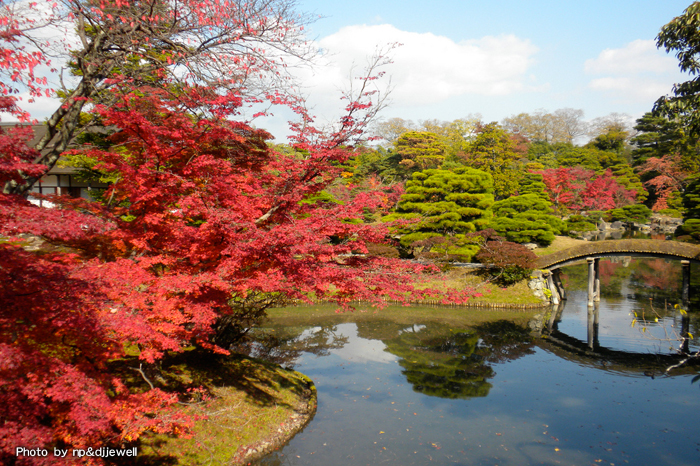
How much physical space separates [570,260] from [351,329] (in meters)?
10.4

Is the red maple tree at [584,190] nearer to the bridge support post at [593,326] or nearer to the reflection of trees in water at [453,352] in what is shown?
the bridge support post at [593,326]

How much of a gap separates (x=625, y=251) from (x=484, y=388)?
11.0 meters

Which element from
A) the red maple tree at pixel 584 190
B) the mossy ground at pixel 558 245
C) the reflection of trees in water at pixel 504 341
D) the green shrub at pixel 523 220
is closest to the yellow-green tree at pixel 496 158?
the red maple tree at pixel 584 190

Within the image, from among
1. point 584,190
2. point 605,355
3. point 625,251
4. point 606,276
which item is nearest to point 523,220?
point 606,276

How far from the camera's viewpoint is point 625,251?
16469mm

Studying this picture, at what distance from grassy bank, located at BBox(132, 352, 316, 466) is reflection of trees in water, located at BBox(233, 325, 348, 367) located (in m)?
1.95

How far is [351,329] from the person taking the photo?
14625mm

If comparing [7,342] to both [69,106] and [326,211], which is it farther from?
[326,211]

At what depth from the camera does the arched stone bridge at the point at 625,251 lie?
15.4 metres

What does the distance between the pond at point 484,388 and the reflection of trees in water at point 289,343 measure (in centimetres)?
6

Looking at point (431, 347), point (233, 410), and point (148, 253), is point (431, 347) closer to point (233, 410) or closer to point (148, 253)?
point (233, 410)

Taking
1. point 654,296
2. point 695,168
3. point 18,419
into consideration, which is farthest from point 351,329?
point 695,168

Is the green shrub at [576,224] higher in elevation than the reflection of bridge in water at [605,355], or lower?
higher

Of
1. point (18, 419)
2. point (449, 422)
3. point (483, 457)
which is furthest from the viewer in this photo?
point (449, 422)
